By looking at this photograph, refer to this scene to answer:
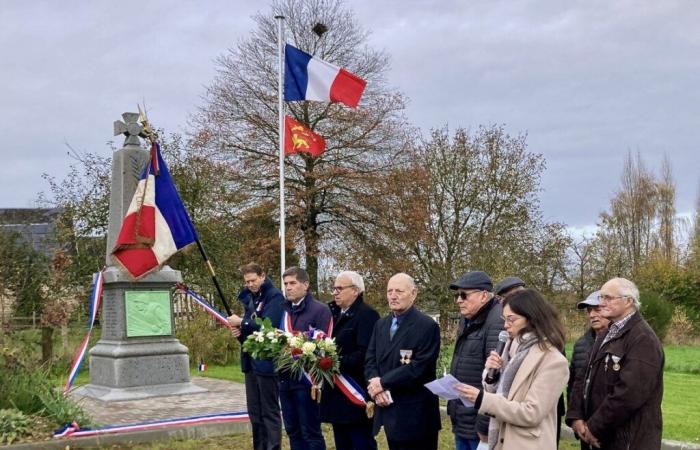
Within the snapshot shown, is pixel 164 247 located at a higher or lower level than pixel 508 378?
higher

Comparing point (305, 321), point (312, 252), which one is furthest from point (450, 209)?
point (305, 321)

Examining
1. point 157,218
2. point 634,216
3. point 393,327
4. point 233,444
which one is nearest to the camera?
point 393,327

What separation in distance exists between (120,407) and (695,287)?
83.0 feet

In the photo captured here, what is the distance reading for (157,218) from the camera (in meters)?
11.5

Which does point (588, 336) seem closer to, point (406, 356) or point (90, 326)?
point (406, 356)

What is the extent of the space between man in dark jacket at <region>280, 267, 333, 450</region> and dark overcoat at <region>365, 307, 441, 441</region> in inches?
43.7

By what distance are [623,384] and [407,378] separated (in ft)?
4.94

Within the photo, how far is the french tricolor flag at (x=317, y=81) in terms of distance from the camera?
46.9 feet

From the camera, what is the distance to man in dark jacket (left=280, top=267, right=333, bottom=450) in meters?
6.96

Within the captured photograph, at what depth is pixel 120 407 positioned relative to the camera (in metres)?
10.7

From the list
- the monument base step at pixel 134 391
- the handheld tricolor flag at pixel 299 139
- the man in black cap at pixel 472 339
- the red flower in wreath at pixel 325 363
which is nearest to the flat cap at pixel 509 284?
the man in black cap at pixel 472 339

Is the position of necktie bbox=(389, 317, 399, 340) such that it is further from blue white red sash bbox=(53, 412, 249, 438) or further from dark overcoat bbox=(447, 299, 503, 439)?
blue white red sash bbox=(53, 412, 249, 438)

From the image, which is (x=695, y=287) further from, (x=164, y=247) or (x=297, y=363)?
(x=297, y=363)

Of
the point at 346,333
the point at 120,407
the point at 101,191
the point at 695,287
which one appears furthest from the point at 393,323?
the point at 695,287
